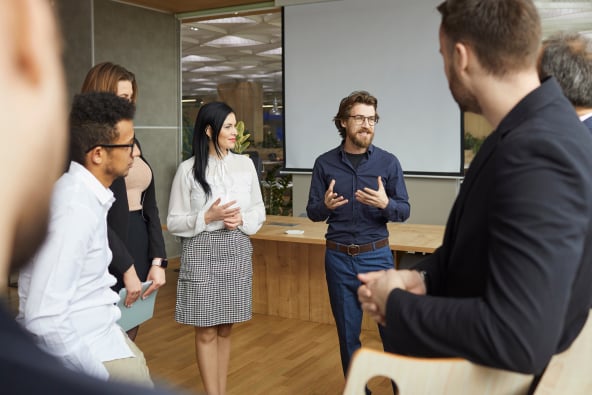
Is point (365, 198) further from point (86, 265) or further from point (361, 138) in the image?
point (86, 265)

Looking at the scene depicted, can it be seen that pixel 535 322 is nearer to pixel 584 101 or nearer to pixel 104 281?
pixel 104 281

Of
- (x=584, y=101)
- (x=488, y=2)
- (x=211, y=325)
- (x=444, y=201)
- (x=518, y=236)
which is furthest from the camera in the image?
(x=444, y=201)

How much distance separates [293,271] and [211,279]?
6.54ft

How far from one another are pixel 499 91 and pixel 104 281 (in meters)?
1.20

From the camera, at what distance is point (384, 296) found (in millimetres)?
1232

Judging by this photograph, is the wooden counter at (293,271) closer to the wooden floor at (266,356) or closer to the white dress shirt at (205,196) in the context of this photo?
the wooden floor at (266,356)

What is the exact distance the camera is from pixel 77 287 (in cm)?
162

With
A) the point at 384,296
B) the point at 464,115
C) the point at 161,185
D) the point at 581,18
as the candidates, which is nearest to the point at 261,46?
the point at 161,185

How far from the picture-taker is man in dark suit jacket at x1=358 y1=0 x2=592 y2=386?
39.0 inches

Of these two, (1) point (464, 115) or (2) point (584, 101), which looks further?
(1) point (464, 115)

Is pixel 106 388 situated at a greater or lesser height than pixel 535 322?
greater

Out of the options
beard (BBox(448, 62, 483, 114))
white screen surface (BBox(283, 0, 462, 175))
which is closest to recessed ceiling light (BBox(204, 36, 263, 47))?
white screen surface (BBox(283, 0, 462, 175))

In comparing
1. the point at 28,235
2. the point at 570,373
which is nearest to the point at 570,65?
the point at 570,373

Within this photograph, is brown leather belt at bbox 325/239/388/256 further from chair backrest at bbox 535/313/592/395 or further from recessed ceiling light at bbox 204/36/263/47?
recessed ceiling light at bbox 204/36/263/47
